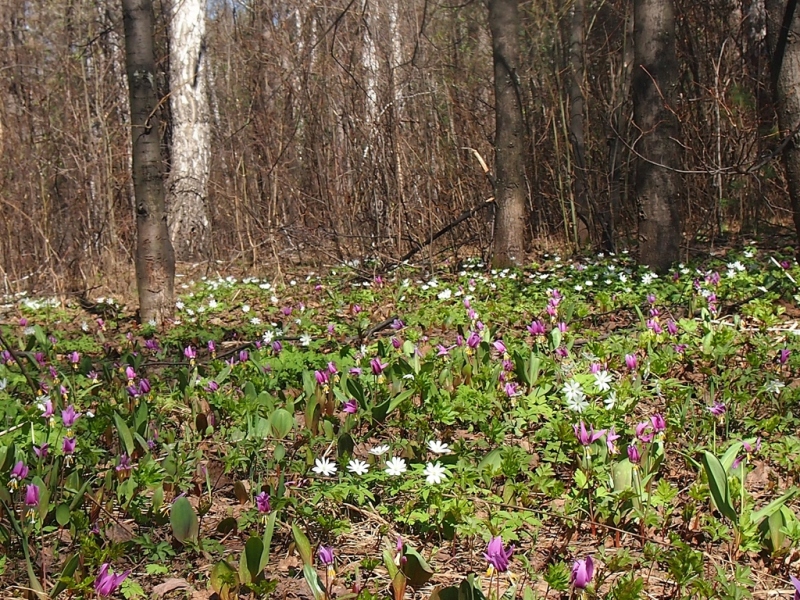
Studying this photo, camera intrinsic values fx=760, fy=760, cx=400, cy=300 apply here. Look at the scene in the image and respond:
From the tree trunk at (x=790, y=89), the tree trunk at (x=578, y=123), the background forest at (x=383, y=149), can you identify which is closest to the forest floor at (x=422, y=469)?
the tree trunk at (x=790, y=89)

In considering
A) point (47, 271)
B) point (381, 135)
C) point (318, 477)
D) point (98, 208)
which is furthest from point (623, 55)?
point (318, 477)

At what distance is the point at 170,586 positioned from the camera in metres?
2.15

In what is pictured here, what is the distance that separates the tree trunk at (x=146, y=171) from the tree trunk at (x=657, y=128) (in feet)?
13.1

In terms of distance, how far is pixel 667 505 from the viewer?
2359 mm

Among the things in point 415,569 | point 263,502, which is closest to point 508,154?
point 263,502

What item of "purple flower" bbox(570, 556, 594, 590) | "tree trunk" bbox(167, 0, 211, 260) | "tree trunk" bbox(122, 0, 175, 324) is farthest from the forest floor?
"tree trunk" bbox(167, 0, 211, 260)

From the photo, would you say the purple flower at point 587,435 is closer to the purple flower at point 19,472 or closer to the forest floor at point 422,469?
the forest floor at point 422,469

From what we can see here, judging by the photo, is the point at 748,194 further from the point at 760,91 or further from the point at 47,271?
the point at 47,271

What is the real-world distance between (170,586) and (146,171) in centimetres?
456

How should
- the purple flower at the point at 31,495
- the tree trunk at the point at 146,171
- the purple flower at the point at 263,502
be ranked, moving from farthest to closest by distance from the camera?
the tree trunk at the point at 146,171 < the purple flower at the point at 263,502 < the purple flower at the point at 31,495

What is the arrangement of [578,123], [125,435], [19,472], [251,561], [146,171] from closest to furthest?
[251,561], [19,472], [125,435], [146,171], [578,123]

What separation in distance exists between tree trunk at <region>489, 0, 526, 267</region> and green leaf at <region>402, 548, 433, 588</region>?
18.5 feet

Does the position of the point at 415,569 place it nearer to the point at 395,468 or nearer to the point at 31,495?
the point at 395,468

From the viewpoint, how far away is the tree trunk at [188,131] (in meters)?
10.7
